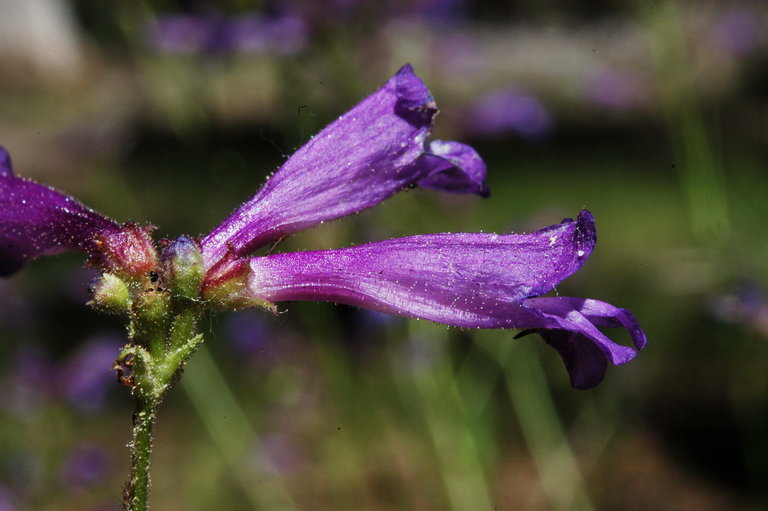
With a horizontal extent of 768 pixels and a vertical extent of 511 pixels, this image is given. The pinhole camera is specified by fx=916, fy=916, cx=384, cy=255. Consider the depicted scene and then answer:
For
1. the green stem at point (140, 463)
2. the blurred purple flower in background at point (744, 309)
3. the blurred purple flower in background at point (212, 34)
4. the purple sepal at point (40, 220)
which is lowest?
the green stem at point (140, 463)

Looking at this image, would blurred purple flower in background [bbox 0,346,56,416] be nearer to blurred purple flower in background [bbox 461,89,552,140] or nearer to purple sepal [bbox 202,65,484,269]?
Result: blurred purple flower in background [bbox 461,89,552,140]

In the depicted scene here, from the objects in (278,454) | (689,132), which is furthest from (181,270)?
(278,454)

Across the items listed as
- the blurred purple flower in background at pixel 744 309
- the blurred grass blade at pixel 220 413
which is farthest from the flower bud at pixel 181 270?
the blurred purple flower in background at pixel 744 309

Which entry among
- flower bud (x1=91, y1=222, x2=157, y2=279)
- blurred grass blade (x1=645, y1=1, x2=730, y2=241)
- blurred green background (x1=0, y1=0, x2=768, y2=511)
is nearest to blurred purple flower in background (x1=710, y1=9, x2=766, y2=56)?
blurred green background (x1=0, y1=0, x2=768, y2=511)

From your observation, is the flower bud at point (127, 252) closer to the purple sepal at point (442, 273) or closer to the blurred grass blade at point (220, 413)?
the purple sepal at point (442, 273)

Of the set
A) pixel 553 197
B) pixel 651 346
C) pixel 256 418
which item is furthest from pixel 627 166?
pixel 256 418
